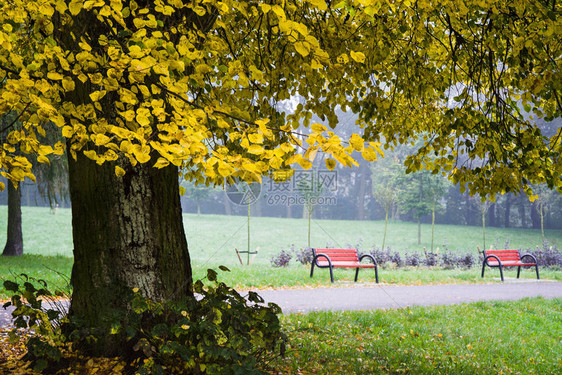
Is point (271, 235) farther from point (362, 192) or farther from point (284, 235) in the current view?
point (362, 192)

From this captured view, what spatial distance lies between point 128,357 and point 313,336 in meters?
2.38

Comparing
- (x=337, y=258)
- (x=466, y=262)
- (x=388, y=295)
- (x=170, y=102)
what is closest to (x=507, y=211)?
(x=466, y=262)

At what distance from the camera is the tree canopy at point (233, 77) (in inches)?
87.0

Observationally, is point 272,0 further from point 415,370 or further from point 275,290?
point 275,290

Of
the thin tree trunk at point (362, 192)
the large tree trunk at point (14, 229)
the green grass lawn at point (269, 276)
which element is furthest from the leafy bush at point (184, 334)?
the thin tree trunk at point (362, 192)

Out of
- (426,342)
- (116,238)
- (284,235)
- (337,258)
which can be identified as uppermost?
(116,238)

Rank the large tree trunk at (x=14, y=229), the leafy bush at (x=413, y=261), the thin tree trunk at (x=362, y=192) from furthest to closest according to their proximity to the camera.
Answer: the thin tree trunk at (x=362, y=192), the leafy bush at (x=413, y=261), the large tree trunk at (x=14, y=229)

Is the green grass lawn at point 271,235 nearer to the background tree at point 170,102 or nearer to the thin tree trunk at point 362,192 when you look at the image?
the thin tree trunk at point 362,192

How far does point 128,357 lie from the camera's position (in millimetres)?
3490

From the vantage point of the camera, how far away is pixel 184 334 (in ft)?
11.0

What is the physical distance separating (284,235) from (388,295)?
23119 mm

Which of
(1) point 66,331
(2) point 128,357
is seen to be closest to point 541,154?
(2) point 128,357

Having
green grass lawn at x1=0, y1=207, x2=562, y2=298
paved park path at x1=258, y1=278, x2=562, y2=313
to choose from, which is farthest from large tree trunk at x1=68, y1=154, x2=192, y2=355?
green grass lawn at x1=0, y1=207, x2=562, y2=298

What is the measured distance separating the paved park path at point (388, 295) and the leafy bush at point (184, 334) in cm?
320
